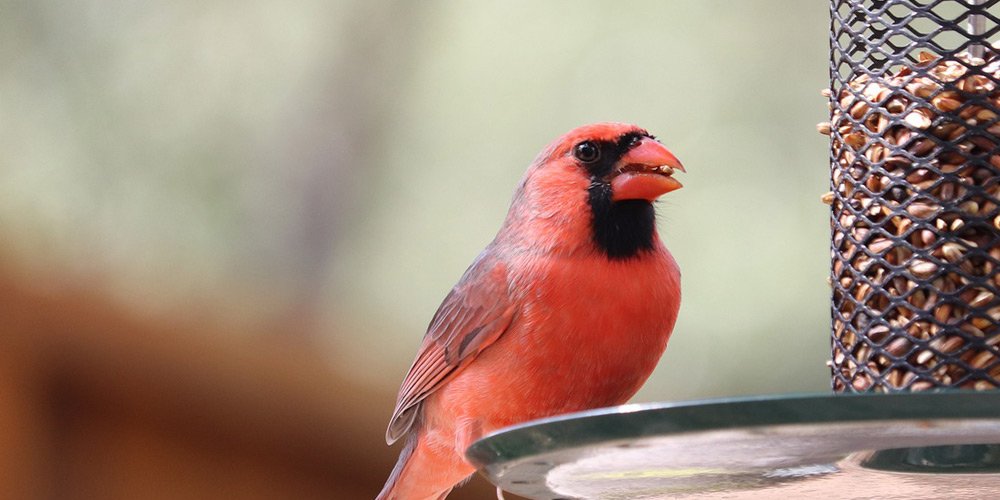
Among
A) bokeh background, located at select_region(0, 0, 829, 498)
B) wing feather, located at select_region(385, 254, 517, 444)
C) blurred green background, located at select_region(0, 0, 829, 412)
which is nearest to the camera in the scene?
wing feather, located at select_region(385, 254, 517, 444)

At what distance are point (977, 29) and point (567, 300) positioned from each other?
3.03 feet

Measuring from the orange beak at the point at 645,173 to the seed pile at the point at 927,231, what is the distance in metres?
0.45

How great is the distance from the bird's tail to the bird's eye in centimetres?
77

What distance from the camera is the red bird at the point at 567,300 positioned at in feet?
8.81

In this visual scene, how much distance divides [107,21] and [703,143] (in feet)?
8.50

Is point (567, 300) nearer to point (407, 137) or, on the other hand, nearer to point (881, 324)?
point (881, 324)

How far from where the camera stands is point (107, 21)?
527 cm

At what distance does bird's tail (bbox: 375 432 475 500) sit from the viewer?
126 inches

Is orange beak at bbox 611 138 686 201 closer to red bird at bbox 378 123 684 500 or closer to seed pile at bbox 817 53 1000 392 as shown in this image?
red bird at bbox 378 123 684 500

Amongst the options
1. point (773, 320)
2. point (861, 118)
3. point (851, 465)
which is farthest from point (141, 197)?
point (851, 465)

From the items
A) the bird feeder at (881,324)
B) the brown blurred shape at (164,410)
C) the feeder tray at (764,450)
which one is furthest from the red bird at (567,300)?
the brown blurred shape at (164,410)

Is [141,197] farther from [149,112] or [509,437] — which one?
[509,437]

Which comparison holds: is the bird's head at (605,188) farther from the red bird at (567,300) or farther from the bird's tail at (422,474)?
the bird's tail at (422,474)

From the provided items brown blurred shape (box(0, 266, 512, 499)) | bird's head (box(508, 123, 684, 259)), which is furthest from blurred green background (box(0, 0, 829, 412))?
bird's head (box(508, 123, 684, 259))
